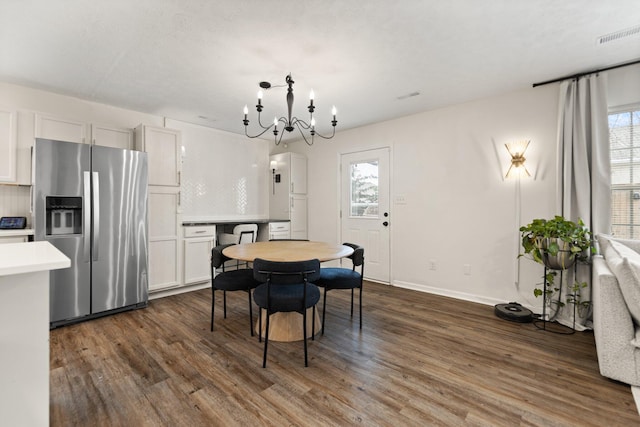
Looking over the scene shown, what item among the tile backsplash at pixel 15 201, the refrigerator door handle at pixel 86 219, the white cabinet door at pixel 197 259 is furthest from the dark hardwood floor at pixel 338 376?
the tile backsplash at pixel 15 201

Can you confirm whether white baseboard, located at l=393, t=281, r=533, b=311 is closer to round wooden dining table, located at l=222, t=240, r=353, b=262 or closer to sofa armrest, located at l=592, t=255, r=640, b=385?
sofa armrest, located at l=592, t=255, r=640, b=385

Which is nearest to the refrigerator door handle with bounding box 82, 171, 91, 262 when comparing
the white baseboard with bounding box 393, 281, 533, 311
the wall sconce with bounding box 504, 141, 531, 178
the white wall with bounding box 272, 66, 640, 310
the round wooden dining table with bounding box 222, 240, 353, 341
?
the round wooden dining table with bounding box 222, 240, 353, 341

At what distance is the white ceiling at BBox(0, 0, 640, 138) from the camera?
1963 millimetres

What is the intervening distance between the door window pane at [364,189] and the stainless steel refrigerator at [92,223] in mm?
2933

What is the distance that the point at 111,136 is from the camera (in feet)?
12.3

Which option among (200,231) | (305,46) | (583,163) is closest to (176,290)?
(200,231)

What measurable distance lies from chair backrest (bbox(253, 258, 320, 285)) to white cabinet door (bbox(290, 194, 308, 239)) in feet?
10.1

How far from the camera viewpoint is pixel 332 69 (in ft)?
9.14

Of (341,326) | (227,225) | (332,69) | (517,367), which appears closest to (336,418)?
(341,326)

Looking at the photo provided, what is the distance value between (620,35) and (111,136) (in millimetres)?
5154

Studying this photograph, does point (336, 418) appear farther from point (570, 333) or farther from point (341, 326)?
point (570, 333)

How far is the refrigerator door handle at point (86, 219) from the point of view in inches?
118

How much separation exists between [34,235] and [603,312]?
4652 mm

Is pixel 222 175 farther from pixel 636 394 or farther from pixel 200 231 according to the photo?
pixel 636 394
